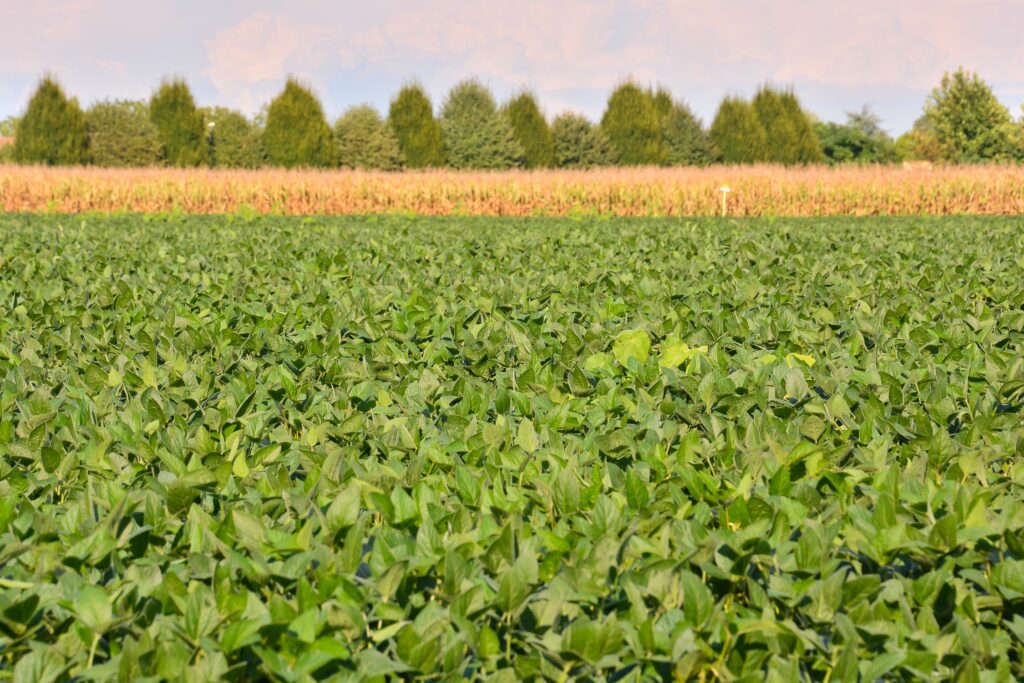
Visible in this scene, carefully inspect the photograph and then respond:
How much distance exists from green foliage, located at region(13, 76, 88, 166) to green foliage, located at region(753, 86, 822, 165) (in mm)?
28853

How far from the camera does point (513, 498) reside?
220 cm

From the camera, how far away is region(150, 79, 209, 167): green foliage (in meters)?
37.9

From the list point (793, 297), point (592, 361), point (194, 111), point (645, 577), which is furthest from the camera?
A: point (194, 111)

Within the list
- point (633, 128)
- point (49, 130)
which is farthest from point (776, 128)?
point (49, 130)

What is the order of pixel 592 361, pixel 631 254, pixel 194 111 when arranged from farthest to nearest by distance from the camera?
pixel 194 111, pixel 631 254, pixel 592 361

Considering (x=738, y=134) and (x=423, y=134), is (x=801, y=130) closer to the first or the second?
(x=738, y=134)

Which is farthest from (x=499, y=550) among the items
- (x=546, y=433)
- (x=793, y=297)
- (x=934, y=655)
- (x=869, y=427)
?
(x=793, y=297)

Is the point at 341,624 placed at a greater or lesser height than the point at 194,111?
lesser

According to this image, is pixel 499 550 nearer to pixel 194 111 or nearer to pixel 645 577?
pixel 645 577

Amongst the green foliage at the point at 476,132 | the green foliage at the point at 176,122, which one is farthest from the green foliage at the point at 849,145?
the green foliage at the point at 176,122

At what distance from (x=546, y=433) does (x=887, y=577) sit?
1.10 m

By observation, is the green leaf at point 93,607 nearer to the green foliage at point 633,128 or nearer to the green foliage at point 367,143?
the green foliage at point 367,143

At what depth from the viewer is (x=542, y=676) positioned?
163cm

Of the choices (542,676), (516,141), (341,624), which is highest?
(516,141)
